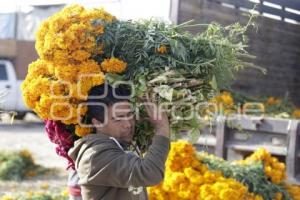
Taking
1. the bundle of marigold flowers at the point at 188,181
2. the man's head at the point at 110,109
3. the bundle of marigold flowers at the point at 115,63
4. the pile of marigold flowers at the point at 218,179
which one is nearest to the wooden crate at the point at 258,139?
the pile of marigold flowers at the point at 218,179

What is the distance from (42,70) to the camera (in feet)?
8.04

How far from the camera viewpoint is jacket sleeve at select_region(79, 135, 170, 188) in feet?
7.52

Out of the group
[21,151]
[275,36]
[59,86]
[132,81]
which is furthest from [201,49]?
[21,151]

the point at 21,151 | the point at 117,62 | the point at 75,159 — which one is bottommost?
the point at 21,151

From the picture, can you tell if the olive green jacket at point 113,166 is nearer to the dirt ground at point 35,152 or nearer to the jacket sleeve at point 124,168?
the jacket sleeve at point 124,168

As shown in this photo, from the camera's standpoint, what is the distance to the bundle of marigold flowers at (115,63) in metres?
2.38

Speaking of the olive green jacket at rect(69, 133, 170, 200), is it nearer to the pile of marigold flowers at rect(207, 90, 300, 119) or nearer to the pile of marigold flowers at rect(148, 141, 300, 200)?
the pile of marigold flowers at rect(148, 141, 300, 200)

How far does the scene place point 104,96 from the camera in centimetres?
243

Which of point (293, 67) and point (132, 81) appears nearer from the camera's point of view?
point (132, 81)

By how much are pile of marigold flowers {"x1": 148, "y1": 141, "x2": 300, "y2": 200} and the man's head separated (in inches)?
65.6

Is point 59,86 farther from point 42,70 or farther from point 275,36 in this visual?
point 275,36

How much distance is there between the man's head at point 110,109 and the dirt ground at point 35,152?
4.65m

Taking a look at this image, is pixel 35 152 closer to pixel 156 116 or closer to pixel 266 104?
pixel 266 104

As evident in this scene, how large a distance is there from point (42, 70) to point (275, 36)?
574 centimetres
